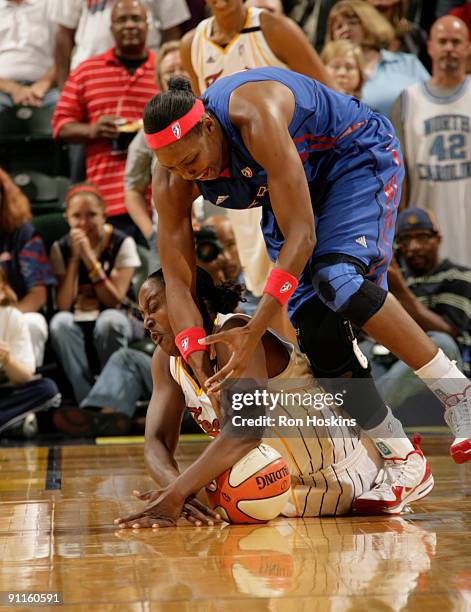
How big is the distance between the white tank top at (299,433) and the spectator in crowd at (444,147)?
309 centimetres

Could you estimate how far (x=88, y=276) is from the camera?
5918 millimetres

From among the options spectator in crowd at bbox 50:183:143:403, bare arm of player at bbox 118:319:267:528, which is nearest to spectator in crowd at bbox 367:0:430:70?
spectator in crowd at bbox 50:183:143:403

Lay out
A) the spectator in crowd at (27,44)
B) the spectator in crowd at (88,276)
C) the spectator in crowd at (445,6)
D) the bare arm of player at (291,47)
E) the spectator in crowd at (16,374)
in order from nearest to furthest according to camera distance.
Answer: the bare arm of player at (291,47)
the spectator in crowd at (16,374)
the spectator in crowd at (88,276)
the spectator in crowd at (27,44)
the spectator in crowd at (445,6)

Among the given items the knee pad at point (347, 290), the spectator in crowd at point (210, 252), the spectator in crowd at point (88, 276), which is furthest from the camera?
the spectator in crowd at point (88, 276)

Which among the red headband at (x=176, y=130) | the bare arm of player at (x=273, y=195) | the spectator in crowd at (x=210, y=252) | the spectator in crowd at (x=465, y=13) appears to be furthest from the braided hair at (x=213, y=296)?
the spectator in crowd at (x=465, y=13)

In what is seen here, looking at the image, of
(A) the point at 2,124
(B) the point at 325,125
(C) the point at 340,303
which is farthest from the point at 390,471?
(A) the point at 2,124

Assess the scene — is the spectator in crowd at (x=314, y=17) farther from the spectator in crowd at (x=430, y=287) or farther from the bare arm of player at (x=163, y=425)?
the bare arm of player at (x=163, y=425)

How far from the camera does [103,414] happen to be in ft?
18.4

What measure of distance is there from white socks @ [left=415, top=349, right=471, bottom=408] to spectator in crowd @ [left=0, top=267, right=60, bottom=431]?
2873mm

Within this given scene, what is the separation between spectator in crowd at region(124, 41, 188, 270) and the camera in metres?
5.94

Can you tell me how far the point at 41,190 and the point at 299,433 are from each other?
3690mm

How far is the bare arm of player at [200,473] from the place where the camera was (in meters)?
2.96

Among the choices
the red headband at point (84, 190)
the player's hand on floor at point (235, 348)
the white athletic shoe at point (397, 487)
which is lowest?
the red headband at point (84, 190)

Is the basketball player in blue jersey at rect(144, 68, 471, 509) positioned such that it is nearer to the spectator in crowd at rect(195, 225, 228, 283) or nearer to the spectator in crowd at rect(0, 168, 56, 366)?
the spectator in crowd at rect(195, 225, 228, 283)
